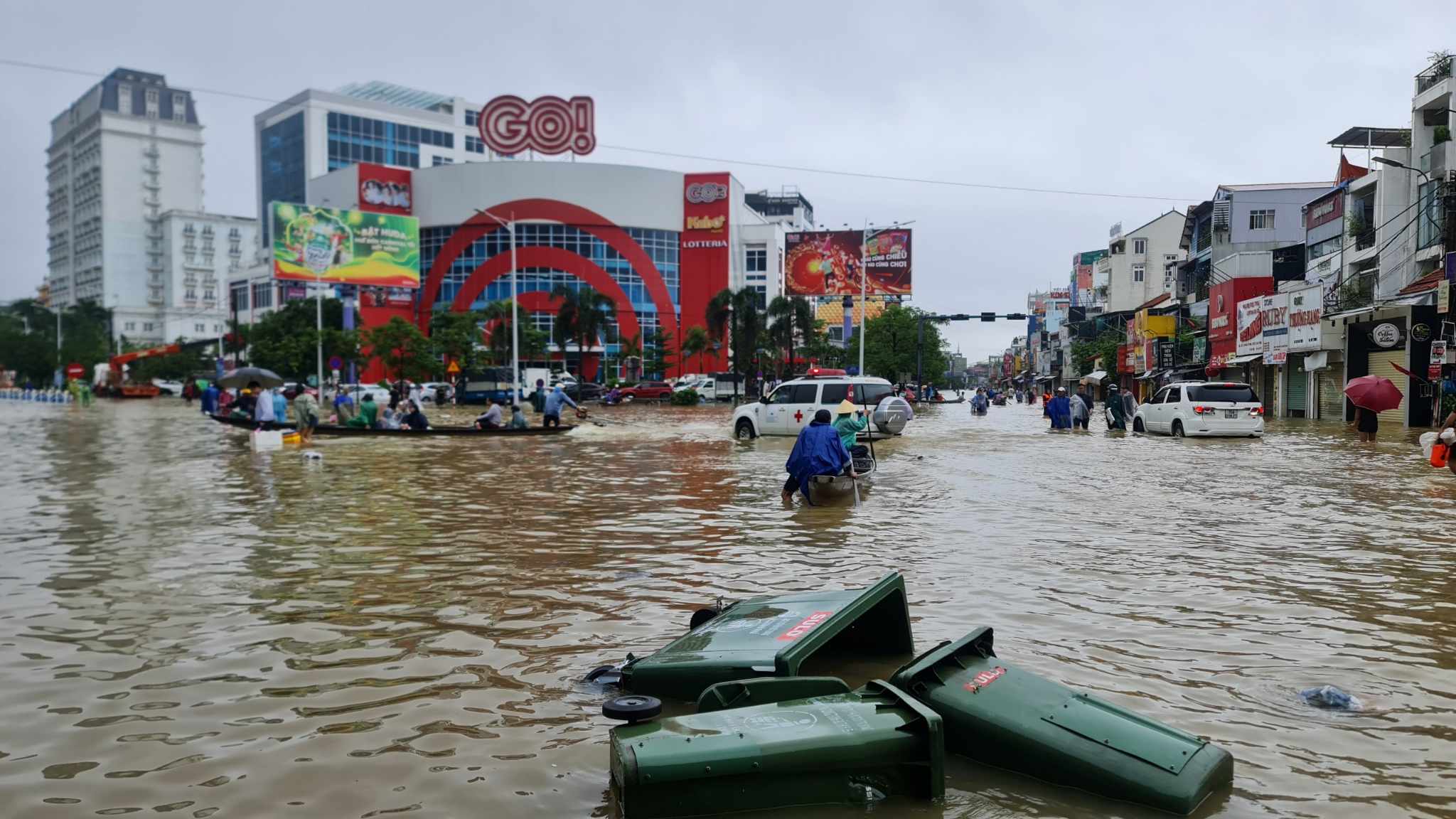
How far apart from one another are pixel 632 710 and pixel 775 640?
1.06 meters

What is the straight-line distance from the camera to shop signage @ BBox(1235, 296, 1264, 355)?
43.1 meters

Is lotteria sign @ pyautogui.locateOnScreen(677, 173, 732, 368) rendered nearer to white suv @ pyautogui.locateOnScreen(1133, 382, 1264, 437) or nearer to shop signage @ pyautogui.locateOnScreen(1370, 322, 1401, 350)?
shop signage @ pyautogui.locateOnScreen(1370, 322, 1401, 350)

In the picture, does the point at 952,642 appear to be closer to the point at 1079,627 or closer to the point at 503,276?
the point at 1079,627

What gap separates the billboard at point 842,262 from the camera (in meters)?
99.4

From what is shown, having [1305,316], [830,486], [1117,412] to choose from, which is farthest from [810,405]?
[1305,316]

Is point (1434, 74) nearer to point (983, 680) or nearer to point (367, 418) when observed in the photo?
point (367, 418)

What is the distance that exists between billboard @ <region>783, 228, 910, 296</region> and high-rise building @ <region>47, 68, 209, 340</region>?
9051cm

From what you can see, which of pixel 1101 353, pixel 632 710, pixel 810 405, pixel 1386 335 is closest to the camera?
pixel 632 710

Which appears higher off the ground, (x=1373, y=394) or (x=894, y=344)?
(x=894, y=344)

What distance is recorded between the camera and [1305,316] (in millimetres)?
37969

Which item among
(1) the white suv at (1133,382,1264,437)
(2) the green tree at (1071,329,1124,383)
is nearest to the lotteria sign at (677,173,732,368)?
(2) the green tree at (1071,329,1124,383)

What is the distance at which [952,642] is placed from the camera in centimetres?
467

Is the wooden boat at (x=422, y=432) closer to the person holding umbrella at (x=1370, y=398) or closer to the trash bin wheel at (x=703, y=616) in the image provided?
the person holding umbrella at (x=1370, y=398)

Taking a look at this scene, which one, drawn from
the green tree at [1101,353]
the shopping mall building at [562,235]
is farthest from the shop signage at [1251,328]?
the shopping mall building at [562,235]
